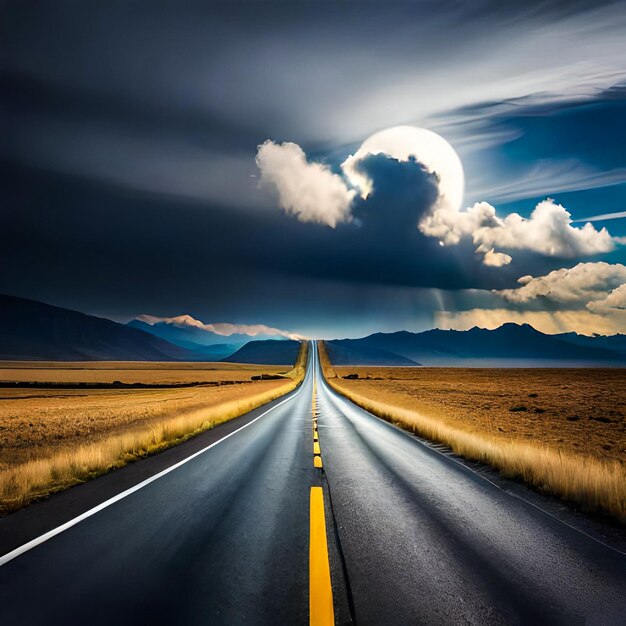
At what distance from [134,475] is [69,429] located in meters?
13.7

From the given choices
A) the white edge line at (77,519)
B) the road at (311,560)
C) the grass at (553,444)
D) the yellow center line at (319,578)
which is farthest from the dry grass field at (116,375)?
the yellow center line at (319,578)

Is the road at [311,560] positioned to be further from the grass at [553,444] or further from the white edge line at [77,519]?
the grass at [553,444]

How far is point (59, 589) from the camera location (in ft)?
10.5

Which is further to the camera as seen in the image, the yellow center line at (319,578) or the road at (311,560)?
the road at (311,560)

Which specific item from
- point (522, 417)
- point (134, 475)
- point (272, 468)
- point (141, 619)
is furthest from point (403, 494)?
point (522, 417)

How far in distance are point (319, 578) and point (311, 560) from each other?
0.38m

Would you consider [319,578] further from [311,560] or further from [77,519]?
[77,519]

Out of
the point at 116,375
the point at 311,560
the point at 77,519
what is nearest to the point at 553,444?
the point at 311,560

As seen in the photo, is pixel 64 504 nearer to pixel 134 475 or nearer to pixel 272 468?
pixel 134 475

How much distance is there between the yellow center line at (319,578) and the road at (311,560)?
0.06 feet

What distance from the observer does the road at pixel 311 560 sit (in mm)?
2932

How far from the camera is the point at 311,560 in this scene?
370 cm

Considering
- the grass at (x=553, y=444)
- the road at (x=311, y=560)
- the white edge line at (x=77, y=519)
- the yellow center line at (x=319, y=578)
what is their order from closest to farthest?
the yellow center line at (x=319, y=578), the road at (x=311, y=560), the white edge line at (x=77, y=519), the grass at (x=553, y=444)

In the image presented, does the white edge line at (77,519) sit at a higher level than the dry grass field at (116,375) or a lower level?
higher
